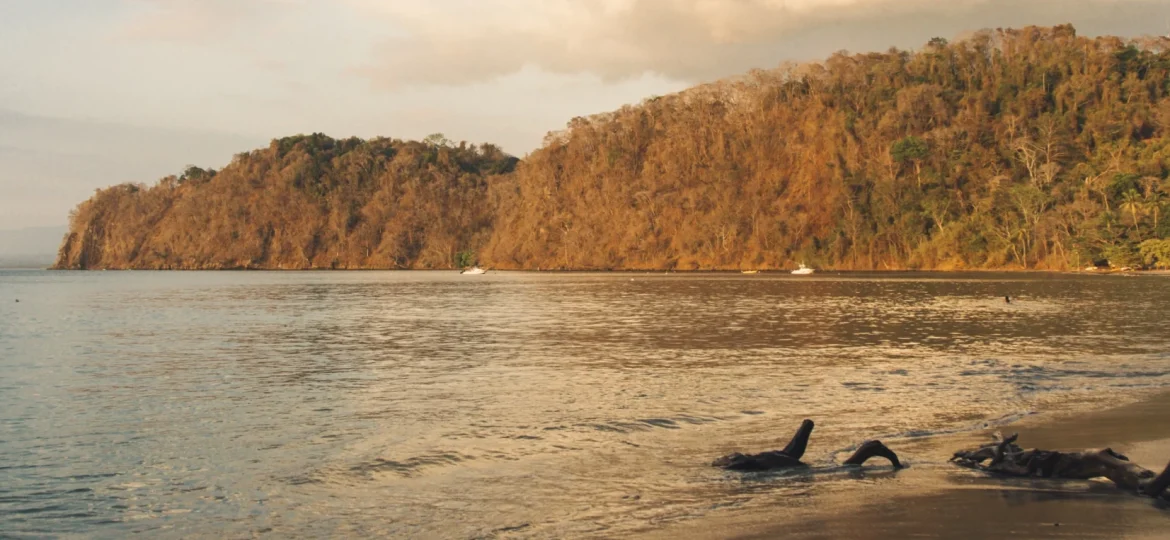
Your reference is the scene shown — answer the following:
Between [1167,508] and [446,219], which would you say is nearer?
[1167,508]

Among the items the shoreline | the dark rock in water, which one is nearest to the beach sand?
the dark rock in water

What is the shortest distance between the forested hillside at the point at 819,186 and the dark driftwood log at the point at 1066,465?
86466 mm

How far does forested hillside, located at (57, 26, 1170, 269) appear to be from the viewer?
98.6 meters

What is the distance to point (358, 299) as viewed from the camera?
194ft

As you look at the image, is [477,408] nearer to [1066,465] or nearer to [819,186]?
[1066,465]

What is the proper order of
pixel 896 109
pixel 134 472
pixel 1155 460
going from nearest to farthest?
pixel 1155 460 < pixel 134 472 < pixel 896 109

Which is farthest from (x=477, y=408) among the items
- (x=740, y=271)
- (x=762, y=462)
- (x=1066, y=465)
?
(x=740, y=271)

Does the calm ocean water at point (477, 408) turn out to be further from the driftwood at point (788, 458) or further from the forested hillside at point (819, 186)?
the forested hillside at point (819, 186)

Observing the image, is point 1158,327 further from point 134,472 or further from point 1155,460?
point 134,472

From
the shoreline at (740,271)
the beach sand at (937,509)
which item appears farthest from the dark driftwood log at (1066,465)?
the shoreline at (740,271)

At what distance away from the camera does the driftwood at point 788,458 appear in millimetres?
10320

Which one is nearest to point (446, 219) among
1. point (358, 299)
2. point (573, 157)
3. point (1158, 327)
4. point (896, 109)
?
point (573, 157)

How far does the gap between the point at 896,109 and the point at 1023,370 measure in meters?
106

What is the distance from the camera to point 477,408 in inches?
622
